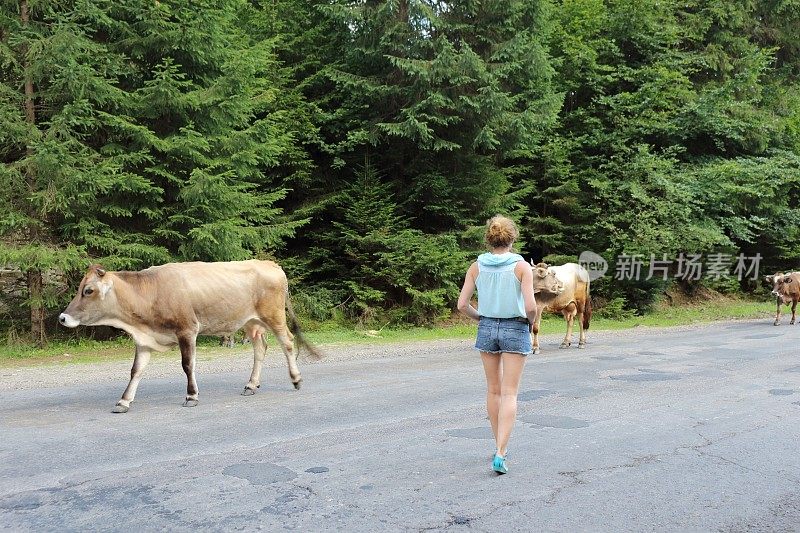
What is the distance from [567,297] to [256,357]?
8.13 metres

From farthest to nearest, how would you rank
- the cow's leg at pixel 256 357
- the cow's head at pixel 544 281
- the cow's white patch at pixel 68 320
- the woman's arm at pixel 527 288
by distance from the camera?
the cow's head at pixel 544 281
the cow's leg at pixel 256 357
the cow's white patch at pixel 68 320
the woman's arm at pixel 527 288

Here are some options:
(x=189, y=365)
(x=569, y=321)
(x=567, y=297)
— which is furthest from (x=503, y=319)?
(x=569, y=321)

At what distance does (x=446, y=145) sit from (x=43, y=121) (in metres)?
10.6

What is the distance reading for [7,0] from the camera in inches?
540

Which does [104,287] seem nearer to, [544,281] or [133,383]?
[133,383]

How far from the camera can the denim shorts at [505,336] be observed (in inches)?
212

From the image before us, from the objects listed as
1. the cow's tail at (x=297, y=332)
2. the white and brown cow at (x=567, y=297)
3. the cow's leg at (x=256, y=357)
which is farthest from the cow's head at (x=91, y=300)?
the white and brown cow at (x=567, y=297)

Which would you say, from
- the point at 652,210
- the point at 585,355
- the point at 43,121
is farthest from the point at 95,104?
the point at 652,210

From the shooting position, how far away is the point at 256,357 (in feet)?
30.5

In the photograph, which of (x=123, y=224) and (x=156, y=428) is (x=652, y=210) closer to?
(x=123, y=224)

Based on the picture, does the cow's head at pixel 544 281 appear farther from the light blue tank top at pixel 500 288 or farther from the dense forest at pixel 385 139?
the light blue tank top at pixel 500 288

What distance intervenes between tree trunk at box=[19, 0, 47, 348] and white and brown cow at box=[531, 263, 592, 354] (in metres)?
10.4

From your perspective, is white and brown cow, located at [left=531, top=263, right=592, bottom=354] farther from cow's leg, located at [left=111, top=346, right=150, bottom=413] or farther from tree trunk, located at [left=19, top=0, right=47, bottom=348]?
tree trunk, located at [left=19, top=0, right=47, bottom=348]

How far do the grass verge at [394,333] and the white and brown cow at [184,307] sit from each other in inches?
194
